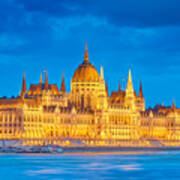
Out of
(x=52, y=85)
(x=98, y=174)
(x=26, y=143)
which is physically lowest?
(x=98, y=174)

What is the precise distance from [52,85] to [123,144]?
24089 millimetres

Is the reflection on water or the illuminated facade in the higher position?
the illuminated facade

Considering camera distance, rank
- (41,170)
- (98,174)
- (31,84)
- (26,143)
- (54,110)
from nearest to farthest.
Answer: (98,174), (41,170), (26,143), (54,110), (31,84)

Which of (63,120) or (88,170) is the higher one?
(63,120)

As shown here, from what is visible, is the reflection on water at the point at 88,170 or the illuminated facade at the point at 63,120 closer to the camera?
the reflection on water at the point at 88,170

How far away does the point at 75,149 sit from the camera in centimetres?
17138

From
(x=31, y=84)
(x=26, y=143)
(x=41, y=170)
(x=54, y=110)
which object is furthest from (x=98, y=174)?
(x=31, y=84)

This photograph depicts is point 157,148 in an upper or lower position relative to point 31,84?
lower

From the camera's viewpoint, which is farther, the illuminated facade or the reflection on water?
the illuminated facade

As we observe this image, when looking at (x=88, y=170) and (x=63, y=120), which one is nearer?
(x=88, y=170)

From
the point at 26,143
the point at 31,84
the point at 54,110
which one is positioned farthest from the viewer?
the point at 31,84

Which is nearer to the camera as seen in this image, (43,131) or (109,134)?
(43,131)

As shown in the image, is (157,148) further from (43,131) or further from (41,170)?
A: (41,170)

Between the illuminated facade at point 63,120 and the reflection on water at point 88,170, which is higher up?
the illuminated facade at point 63,120
